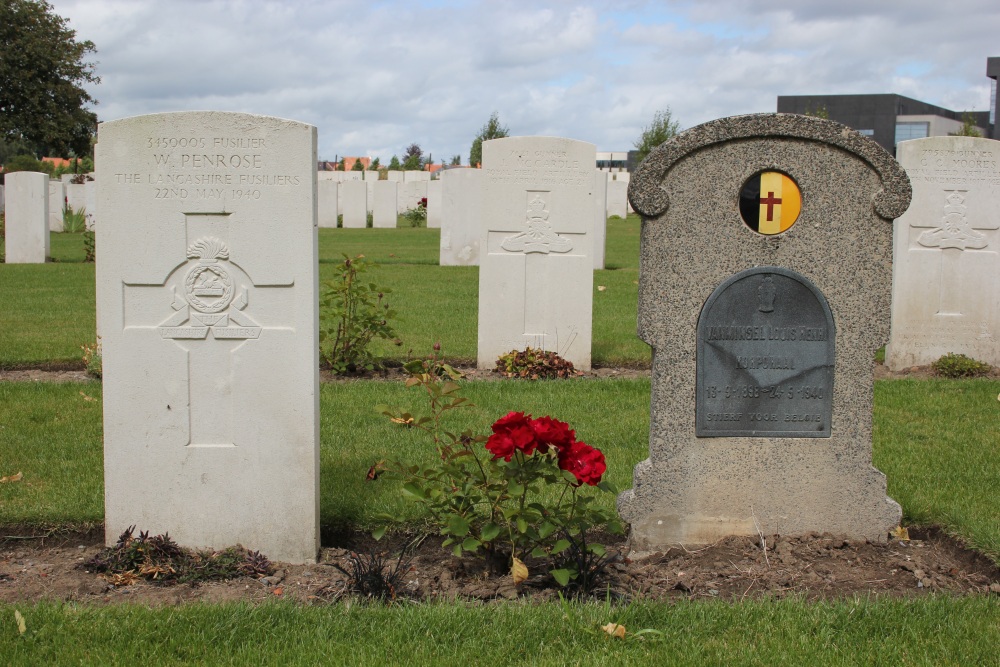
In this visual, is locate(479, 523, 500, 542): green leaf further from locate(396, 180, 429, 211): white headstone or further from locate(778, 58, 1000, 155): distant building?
locate(778, 58, 1000, 155): distant building

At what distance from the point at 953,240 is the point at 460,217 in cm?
955

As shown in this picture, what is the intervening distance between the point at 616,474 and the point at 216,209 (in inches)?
93.0

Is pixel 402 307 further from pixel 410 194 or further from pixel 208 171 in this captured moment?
pixel 410 194

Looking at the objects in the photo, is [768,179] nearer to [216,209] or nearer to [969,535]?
[969,535]

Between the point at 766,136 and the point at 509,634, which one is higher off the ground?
the point at 766,136

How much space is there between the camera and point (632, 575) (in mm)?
3883

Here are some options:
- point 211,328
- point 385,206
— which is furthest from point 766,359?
point 385,206

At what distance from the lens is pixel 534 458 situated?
12.2 ft

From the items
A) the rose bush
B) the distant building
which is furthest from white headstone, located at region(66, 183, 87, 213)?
the distant building

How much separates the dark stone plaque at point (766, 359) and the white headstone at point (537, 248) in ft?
12.4

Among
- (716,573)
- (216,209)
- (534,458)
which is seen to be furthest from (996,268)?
(216,209)

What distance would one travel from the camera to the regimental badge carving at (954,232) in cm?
814

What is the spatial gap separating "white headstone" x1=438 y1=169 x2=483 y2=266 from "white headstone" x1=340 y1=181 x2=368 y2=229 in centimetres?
1327

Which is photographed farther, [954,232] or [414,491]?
[954,232]
